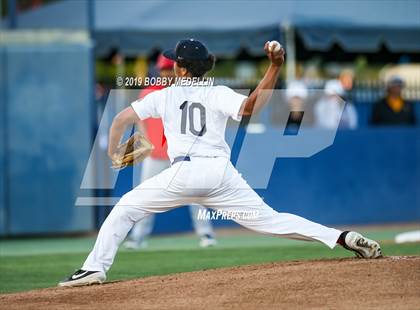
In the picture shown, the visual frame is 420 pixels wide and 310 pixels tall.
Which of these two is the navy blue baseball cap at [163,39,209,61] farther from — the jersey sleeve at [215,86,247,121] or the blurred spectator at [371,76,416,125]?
the blurred spectator at [371,76,416,125]

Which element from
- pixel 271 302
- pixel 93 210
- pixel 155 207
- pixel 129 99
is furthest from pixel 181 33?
pixel 271 302

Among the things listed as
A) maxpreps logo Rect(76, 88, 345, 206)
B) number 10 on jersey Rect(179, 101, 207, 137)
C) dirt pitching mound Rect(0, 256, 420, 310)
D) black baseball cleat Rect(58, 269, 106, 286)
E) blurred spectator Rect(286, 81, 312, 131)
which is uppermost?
number 10 on jersey Rect(179, 101, 207, 137)

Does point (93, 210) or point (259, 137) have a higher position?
point (259, 137)

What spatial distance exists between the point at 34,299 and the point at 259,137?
28.8 feet

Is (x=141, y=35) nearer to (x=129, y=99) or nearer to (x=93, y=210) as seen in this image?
(x=129, y=99)

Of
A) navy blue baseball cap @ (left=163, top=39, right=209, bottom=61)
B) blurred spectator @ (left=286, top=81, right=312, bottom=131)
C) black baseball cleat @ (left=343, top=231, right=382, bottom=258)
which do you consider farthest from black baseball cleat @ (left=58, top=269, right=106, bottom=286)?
blurred spectator @ (left=286, top=81, right=312, bottom=131)

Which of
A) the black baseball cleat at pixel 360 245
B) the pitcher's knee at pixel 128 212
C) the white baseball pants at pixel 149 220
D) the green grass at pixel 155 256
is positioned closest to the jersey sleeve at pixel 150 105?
the pitcher's knee at pixel 128 212

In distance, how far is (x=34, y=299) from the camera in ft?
26.8

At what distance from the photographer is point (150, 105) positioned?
8656 millimetres

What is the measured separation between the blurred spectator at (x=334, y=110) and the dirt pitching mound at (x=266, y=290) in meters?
9.04

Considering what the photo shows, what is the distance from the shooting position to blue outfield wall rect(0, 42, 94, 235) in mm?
15773

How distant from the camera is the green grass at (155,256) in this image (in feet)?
35.1

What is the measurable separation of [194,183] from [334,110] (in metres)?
10.2

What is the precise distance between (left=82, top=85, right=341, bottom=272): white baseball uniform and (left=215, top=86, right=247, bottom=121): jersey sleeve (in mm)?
11
